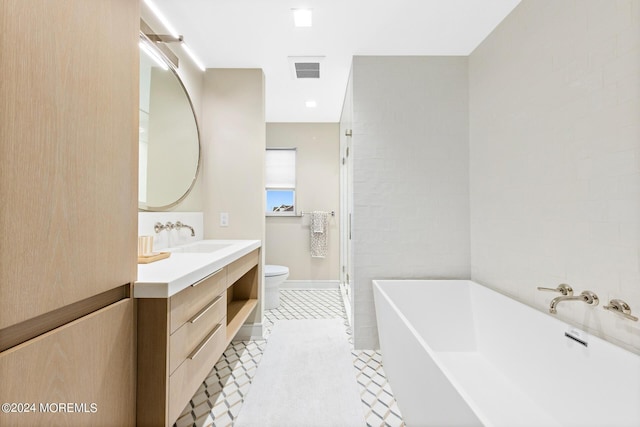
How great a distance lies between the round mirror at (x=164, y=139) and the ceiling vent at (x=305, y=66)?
0.91 meters

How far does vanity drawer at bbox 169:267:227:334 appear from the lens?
3.41ft

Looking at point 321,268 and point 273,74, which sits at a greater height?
point 273,74

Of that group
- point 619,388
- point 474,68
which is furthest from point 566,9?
point 619,388

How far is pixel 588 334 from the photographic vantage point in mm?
1225

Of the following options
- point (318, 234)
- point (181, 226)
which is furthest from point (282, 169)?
point (181, 226)

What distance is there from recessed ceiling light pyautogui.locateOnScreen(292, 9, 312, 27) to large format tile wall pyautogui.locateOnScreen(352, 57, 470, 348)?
0.58 metres

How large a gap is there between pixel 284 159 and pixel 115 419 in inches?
139

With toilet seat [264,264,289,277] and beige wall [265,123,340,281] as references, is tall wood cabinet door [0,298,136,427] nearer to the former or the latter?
toilet seat [264,264,289,277]

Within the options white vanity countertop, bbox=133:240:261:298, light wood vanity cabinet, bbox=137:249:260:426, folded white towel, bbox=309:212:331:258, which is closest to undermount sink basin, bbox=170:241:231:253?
white vanity countertop, bbox=133:240:261:298

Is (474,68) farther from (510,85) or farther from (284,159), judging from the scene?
(284,159)

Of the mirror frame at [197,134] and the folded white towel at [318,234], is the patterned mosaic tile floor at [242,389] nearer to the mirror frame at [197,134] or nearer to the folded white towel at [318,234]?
the mirror frame at [197,134]

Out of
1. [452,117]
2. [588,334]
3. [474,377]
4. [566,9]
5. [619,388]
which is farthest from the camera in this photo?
[452,117]

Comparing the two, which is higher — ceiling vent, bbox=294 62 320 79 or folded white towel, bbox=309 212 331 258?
ceiling vent, bbox=294 62 320 79

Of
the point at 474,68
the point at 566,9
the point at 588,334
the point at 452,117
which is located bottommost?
the point at 588,334
